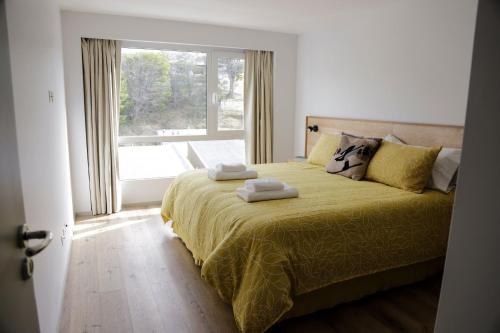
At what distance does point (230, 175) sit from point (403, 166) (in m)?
1.49

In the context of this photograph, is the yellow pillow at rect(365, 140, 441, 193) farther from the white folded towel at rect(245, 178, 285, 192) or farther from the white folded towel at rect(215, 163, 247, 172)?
the white folded towel at rect(215, 163, 247, 172)

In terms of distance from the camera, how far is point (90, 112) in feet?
13.5

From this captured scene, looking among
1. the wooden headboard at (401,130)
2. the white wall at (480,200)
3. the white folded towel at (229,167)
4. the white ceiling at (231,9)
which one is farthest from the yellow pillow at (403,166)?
the white wall at (480,200)

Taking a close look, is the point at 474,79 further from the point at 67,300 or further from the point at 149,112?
the point at 149,112

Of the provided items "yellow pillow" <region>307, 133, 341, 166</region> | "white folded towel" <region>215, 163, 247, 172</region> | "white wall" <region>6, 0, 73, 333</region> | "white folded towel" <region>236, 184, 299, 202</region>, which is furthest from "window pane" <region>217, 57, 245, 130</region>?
"white wall" <region>6, 0, 73, 333</region>

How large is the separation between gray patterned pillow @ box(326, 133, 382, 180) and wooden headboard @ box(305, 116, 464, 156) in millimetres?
325

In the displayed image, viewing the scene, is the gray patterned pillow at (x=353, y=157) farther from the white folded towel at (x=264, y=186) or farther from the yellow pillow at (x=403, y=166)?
the white folded towel at (x=264, y=186)

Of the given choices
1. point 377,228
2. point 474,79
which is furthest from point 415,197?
point 474,79

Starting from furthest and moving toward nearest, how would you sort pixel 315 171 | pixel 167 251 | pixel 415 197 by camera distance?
pixel 315 171 < pixel 167 251 < pixel 415 197

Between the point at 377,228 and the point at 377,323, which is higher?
the point at 377,228

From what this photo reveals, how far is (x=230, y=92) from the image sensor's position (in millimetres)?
5008

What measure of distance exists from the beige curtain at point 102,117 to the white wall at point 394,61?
102 inches

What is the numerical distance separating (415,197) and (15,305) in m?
2.58

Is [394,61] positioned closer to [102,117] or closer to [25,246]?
[102,117]
